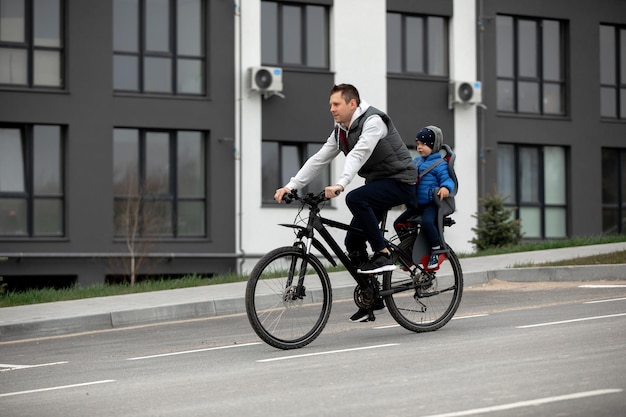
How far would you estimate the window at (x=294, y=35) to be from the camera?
28891 millimetres

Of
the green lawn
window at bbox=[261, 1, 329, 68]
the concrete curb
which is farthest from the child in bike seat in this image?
window at bbox=[261, 1, 329, 68]

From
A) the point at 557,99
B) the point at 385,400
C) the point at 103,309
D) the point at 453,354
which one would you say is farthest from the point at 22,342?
the point at 557,99

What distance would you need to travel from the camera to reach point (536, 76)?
107ft

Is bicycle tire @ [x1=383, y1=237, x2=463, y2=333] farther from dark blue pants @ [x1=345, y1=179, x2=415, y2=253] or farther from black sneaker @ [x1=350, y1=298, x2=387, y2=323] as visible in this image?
dark blue pants @ [x1=345, y1=179, x2=415, y2=253]

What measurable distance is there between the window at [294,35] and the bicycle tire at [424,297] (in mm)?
18825

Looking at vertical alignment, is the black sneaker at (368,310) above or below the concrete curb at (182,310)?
above

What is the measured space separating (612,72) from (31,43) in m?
16.6

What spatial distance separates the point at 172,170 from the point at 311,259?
720 inches

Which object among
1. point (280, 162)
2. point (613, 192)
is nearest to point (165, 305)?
point (280, 162)

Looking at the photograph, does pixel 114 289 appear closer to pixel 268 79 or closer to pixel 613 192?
pixel 268 79

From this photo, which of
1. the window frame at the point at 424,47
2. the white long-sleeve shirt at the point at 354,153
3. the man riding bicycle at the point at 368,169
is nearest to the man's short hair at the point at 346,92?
the man riding bicycle at the point at 368,169

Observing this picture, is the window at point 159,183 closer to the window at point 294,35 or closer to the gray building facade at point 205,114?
the gray building facade at point 205,114

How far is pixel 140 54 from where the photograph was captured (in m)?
27.2

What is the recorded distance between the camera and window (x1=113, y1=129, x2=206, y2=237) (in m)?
26.6
